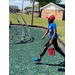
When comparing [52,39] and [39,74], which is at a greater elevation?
[52,39]

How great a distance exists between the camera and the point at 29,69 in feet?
13.3

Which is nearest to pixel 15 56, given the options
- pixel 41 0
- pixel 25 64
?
pixel 25 64

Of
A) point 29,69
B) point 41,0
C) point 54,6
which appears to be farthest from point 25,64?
point 41,0

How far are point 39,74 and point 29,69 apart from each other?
47cm
